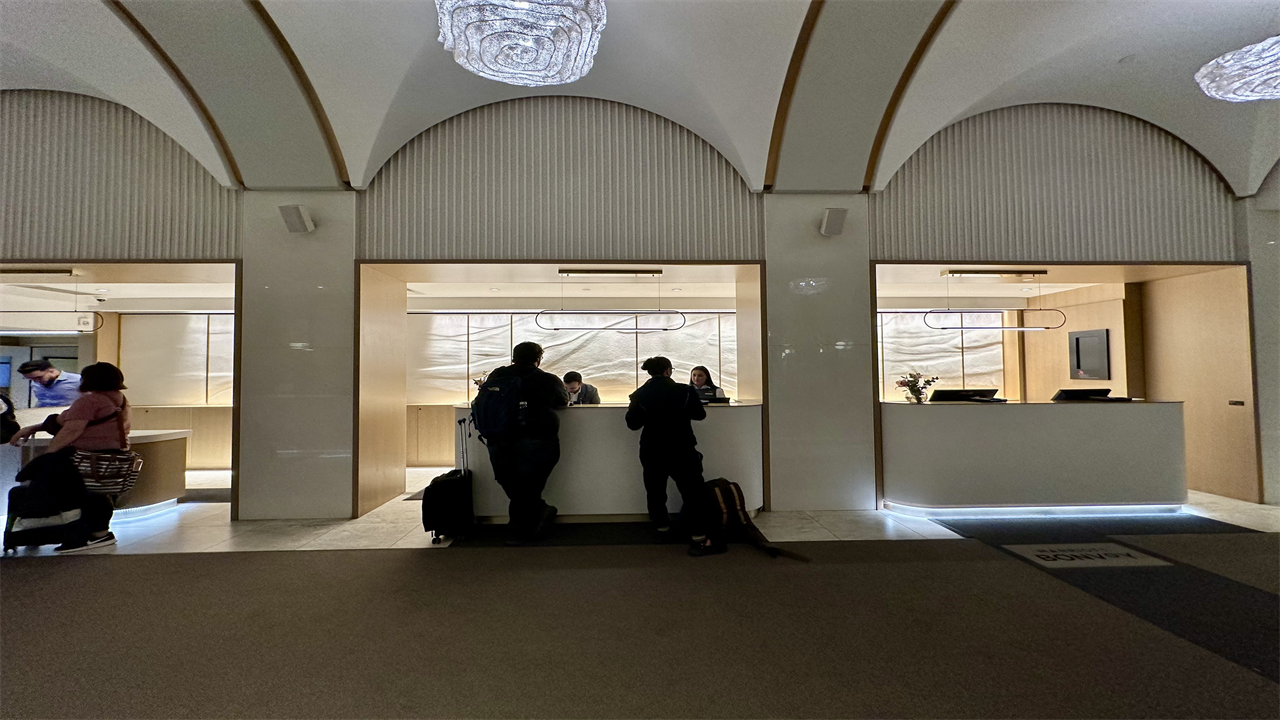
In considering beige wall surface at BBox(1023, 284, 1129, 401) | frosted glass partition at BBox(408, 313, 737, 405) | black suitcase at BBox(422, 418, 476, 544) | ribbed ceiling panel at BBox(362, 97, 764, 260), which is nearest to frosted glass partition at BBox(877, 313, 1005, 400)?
beige wall surface at BBox(1023, 284, 1129, 401)

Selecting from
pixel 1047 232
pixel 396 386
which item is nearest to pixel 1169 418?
pixel 1047 232

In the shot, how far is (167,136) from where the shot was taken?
214 inches

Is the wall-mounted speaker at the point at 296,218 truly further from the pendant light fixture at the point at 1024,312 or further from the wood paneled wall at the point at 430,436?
the pendant light fixture at the point at 1024,312

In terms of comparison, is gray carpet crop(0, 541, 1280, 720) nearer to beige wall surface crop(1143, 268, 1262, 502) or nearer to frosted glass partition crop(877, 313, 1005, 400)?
beige wall surface crop(1143, 268, 1262, 502)

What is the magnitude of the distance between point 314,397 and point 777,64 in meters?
5.26

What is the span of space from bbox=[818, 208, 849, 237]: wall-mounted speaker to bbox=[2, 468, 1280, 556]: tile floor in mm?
2802

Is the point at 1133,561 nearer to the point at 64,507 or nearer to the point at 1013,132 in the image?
the point at 1013,132

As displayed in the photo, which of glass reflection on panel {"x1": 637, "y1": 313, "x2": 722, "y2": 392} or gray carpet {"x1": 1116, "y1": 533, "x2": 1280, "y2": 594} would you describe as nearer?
gray carpet {"x1": 1116, "y1": 533, "x2": 1280, "y2": 594}

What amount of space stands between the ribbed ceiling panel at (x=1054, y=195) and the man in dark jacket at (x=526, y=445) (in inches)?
147

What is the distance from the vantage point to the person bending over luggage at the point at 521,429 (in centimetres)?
444

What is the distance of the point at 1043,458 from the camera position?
17.6 feet

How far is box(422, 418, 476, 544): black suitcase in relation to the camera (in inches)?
175

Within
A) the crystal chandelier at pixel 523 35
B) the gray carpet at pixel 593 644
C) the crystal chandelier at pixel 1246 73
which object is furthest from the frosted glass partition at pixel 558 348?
the crystal chandelier at pixel 1246 73

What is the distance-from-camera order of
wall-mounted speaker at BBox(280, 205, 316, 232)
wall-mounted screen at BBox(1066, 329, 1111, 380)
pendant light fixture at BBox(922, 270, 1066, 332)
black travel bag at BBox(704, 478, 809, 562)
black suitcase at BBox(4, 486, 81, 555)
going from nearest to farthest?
black suitcase at BBox(4, 486, 81, 555)
black travel bag at BBox(704, 478, 809, 562)
wall-mounted speaker at BBox(280, 205, 316, 232)
pendant light fixture at BBox(922, 270, 1066, 332)
wall-mounted screen at BBox(1066, 329, 1111, 380)
